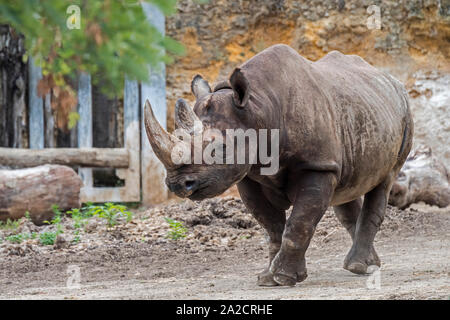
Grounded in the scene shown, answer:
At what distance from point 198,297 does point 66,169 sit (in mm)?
4682

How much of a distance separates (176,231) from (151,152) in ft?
7.80

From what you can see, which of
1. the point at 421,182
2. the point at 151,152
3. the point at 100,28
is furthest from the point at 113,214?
the point at 100,28

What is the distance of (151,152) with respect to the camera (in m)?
9.70

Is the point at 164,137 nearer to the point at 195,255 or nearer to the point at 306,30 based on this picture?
the point at 195,255

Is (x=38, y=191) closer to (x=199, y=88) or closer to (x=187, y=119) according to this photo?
(x=199, y=88)

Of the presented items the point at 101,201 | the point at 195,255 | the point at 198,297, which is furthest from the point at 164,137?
the point at 101,201

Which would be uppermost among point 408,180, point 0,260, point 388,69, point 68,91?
point 388,69

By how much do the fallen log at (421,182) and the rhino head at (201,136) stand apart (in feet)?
14.4

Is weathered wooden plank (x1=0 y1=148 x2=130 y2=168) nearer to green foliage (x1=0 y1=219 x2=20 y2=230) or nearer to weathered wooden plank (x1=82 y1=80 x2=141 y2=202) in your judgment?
weathered wooden plank (x1=82 y1=80 x2=141 y2=202)

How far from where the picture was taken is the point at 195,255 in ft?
22.3

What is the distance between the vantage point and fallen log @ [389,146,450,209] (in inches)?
337

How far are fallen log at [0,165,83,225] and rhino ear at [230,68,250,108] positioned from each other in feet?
14.8

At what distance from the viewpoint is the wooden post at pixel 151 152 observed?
379 inches

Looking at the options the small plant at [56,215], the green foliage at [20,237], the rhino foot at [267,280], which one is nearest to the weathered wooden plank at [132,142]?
the small plant at [56,215]
